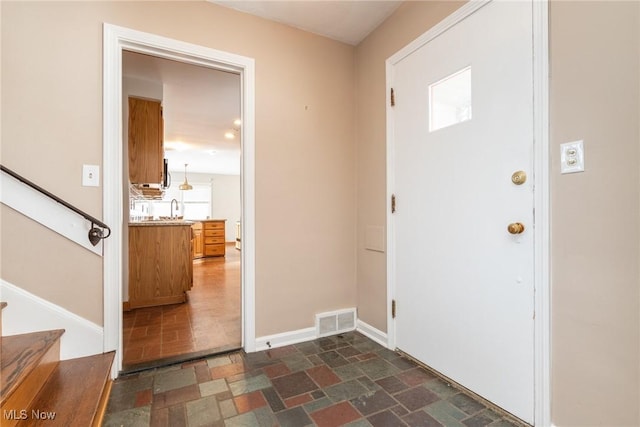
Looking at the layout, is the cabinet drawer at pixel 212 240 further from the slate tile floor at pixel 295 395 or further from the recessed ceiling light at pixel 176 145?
the slate tile floor at pixel 295 395

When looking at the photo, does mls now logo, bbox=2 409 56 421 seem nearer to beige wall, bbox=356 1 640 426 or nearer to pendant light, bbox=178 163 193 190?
beige wall, bbox=356 1 640 426

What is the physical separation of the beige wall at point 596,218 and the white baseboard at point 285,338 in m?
1.59

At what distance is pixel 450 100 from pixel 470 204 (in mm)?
649

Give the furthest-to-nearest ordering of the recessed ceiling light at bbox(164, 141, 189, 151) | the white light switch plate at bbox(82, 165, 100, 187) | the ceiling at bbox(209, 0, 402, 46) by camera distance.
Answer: the recessed ceiling light at bbox(164, 141, 189, 151) < the ceiling at bbox(209, 0, 402, 46) < the white light switch plate at bbox(82, 165, 100, 187)

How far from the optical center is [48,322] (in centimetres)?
165

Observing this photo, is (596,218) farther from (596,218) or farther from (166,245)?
(166,245)

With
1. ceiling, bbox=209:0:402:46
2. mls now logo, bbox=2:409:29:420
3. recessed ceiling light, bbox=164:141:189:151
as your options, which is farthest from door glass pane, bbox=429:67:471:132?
recessed ceiling light, bbox=164:141:189:151

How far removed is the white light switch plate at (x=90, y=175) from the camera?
175 cm

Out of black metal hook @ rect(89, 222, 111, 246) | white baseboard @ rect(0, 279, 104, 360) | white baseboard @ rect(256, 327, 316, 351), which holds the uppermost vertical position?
black metal hook @ rect(89, 222, 111, 246)

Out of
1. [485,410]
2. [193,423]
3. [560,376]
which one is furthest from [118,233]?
[560,376]

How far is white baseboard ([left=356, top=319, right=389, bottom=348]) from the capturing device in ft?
7.50

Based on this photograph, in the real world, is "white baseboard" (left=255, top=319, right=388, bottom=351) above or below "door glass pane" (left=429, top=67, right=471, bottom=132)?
below

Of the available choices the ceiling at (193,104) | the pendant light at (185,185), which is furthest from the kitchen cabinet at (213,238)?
the ceiling at (193,104)

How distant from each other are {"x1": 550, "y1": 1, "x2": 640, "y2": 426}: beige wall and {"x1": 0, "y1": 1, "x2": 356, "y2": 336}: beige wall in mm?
1572
